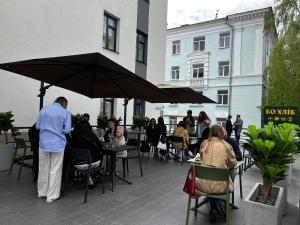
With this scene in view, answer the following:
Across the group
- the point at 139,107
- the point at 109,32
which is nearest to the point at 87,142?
the point at 109,32

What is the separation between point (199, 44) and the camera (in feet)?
82.0

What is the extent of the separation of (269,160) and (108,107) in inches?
396

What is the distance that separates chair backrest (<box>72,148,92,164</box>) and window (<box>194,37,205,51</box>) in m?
22.1

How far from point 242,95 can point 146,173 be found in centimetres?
1763

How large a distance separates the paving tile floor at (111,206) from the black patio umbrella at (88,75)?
7.45 feet

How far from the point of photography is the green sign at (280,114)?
7.37 m

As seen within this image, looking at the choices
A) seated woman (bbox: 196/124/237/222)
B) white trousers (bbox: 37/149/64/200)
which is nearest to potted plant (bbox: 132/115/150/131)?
white trousers (bbox: 37/149/64/200)

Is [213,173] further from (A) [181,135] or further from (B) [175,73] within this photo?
(B) [175,73]

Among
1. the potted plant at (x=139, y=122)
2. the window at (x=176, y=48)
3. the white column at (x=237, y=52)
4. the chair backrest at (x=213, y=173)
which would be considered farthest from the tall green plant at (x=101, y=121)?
the window at (x=176, y=48)

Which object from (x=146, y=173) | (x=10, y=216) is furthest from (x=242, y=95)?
(x=10, y=216)

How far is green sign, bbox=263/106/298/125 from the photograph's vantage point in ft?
24.2

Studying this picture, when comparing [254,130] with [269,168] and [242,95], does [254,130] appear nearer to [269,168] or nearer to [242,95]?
[269,168]

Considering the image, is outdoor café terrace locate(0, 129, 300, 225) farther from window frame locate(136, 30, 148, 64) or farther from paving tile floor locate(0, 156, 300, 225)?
window frame locate(136, 30, 148, 64)

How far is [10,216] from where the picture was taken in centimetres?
394
